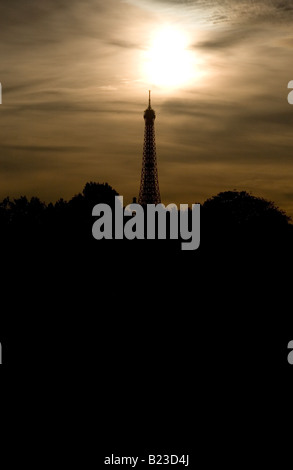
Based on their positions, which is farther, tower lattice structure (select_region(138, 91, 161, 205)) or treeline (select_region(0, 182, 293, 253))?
tower lattice structure (select_region(138, 91, 161, 205))

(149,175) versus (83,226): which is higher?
(149,175)

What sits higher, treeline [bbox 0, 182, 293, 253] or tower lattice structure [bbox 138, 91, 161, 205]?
tower lattice structure [bbox 138, 91, 161, 205]

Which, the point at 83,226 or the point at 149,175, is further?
the point at 149,175

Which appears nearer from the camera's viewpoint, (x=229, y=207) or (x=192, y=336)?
(x=192, y=336)

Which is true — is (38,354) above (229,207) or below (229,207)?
below

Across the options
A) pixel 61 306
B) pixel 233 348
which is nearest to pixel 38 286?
pixel 61 306

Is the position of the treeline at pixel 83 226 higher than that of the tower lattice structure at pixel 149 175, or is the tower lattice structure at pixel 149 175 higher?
the tower lattice structure at pixel 149 175

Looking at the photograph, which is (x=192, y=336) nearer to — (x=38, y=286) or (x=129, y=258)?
(x=38, y=286)

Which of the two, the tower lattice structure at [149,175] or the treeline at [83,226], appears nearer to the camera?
the treeline at [83,226]

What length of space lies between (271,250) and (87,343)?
67.0ft

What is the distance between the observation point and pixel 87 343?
29.8 meters
